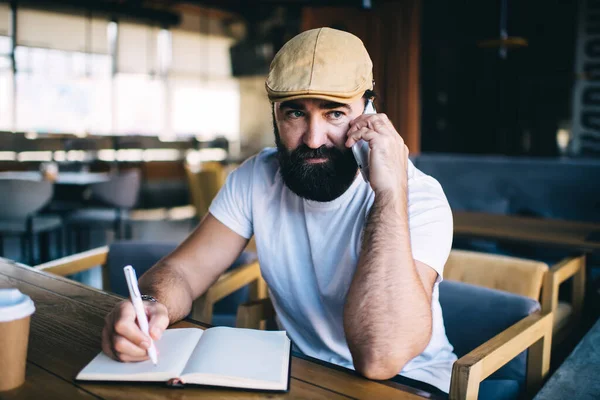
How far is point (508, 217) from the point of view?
3.14 meters

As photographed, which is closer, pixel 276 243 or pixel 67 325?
pixel 67 325

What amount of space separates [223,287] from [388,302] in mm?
973

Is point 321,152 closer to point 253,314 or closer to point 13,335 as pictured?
point 253,314

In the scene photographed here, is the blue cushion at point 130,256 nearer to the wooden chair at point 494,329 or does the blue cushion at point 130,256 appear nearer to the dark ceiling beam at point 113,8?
the wooden chair at point 494,329

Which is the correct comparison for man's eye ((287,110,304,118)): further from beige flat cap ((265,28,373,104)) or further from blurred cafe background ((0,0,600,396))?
blurred cafe background ((0,0,600,396))

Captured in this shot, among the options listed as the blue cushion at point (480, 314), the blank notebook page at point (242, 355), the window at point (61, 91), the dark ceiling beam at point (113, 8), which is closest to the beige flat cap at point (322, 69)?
the blank notebook page at point (242, 355)

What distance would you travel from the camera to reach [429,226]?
127cm

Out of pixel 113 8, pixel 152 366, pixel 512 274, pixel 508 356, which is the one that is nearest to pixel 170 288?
pixel 152 366

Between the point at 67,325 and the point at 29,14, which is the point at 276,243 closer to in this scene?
the point at 67,325

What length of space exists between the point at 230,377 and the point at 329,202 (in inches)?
A: 25.5

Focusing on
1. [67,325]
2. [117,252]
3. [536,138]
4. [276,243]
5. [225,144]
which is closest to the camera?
[67,325]

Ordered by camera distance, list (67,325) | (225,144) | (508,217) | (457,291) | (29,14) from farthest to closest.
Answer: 1. (225,144)
2. (29,14)
3. (508,217)
4. (457,291)
5. (67,325)

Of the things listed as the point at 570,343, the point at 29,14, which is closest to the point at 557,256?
the point at 570,343

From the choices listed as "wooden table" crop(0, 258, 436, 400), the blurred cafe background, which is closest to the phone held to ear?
"wooden table" crop(0, 258, 436, 400)
